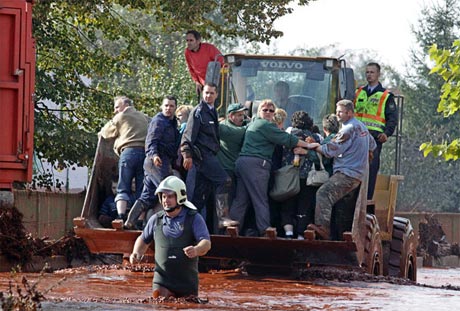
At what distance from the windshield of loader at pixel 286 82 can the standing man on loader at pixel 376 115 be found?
54cm

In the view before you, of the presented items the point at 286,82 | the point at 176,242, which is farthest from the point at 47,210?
the point at 176,242

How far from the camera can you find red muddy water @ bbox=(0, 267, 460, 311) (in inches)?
524

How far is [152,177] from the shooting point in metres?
16.8

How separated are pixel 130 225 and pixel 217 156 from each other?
1.48m

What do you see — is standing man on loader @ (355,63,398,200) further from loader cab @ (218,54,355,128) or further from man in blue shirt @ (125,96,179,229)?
man in blue shirt @ (125,96,179,229)

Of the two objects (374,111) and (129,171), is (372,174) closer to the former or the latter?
(374,111)

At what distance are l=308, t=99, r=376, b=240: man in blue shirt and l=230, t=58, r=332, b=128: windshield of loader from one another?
2092 mm

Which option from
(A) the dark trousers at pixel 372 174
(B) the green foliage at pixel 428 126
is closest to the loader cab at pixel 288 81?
(A) the dark trousers at pixel 372 174

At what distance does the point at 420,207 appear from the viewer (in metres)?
55.2

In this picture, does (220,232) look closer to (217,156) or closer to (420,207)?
(217,156)

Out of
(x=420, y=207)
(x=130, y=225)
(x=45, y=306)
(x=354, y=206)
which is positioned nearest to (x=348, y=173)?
(x=354, y=206)

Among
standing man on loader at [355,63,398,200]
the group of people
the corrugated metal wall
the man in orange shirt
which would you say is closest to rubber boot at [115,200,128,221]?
the group of people

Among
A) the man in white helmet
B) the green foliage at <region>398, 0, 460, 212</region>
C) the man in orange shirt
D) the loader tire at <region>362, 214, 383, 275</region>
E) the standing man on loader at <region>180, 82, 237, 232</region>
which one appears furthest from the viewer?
the green foliage at <region>398, 0, 460, 212</region>

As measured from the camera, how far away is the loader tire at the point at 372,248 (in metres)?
17.7
